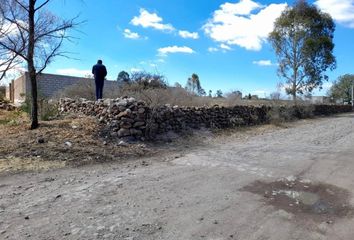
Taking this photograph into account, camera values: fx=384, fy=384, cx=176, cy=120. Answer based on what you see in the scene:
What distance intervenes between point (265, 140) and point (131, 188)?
735 centimetres

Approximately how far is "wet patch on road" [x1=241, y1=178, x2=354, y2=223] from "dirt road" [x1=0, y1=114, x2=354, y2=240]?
0.02 meters

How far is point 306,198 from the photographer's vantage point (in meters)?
6.18

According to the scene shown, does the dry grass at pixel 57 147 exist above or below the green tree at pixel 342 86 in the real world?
below

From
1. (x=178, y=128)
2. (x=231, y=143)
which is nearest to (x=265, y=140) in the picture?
(x=231, y=143)

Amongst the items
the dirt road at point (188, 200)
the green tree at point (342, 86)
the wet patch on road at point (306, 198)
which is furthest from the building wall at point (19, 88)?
the green tree at point (342, 86)

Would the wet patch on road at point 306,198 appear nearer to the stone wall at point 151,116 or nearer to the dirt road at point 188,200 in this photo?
the dirt road at point 188,200

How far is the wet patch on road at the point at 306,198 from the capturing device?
5500 mm

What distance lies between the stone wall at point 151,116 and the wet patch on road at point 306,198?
5.09 m

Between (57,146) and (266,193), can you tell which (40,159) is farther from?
(266,193)

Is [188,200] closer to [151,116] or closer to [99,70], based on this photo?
[151,116]

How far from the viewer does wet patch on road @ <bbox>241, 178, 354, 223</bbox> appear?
18.0 feet

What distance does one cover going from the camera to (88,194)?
6090 millimetres

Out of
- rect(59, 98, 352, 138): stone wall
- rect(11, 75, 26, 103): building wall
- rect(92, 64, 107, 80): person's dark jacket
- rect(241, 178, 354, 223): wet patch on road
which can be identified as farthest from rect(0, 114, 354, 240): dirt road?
rect(11, 75, 26, 103): building wall

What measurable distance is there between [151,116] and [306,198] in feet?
20.6
